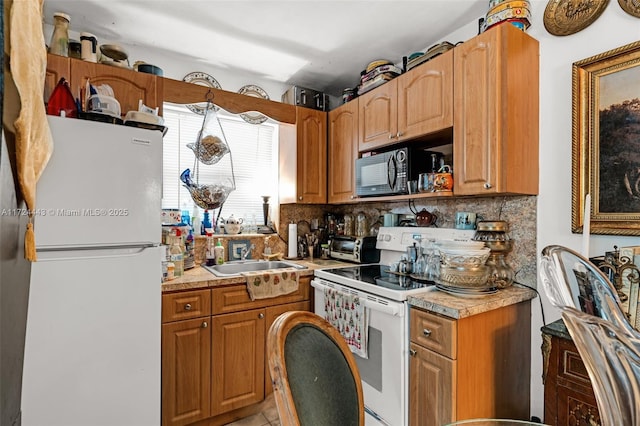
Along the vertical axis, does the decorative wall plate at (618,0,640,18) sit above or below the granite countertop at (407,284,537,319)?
above

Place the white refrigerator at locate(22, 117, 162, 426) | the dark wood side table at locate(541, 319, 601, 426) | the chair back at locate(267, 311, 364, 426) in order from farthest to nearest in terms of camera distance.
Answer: the white refrigerator at locate(22, 117, 162, 426), the dark wood side table at locate(541, 319, 601, 426), the chair back at locate(267, 311, 364, 426)

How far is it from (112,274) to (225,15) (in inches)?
64.6

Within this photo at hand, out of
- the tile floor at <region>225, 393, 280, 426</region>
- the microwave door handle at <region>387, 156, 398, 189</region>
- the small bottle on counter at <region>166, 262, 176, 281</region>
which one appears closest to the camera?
the small bottle on counter at <region>166, 262, 176, 281</region>

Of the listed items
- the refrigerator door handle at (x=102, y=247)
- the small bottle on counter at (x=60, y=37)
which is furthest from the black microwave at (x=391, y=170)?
the small bottle on counter at (x=60, y=37)

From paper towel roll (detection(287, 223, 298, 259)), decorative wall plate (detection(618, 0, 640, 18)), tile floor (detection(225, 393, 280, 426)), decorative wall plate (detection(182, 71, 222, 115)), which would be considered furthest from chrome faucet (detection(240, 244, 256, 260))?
decorative wall plate (detection(618, 0, 640, 18))

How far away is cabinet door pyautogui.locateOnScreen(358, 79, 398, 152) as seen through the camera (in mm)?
2221

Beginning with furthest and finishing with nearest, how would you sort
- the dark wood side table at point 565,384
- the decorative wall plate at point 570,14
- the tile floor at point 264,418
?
the tile floor at point 264,418 → the decorative wall plate at point 570,14 → the dark wood side table at point 565,384

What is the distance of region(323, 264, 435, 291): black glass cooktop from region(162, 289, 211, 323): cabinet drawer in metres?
0.82

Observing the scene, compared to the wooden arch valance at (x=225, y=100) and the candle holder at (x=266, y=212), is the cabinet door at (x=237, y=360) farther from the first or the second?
Answer: the wooden arch valance at (x=225, y=100)

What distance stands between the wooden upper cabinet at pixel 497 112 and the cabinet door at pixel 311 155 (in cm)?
130

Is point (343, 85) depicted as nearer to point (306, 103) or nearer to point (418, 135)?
point (306, 103)

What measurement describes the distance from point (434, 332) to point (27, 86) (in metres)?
1.61

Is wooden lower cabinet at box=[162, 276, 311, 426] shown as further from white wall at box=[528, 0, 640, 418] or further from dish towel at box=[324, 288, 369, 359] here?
white wall at box=[528, 0, 640, 418]

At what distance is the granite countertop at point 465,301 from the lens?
144 cm
